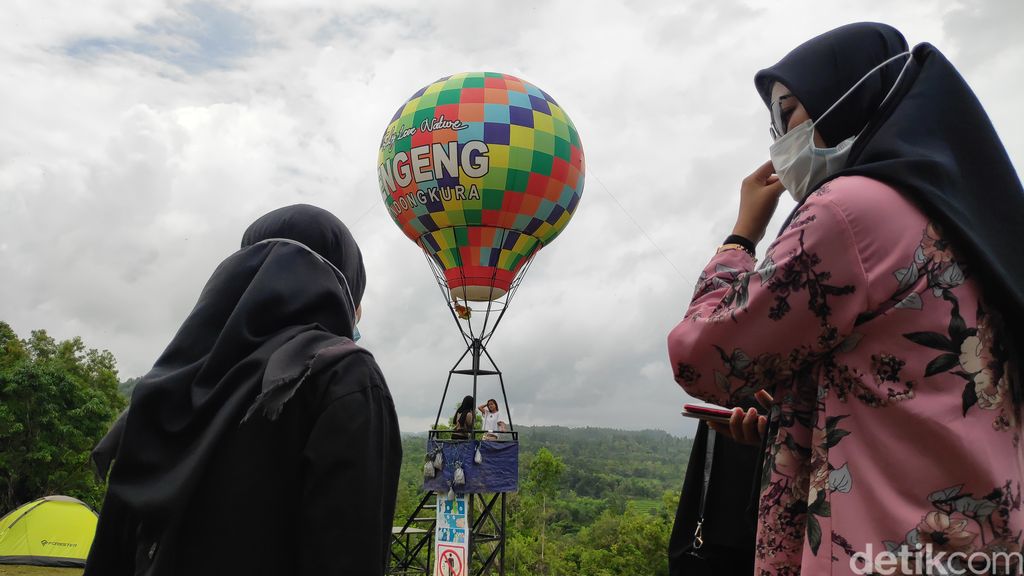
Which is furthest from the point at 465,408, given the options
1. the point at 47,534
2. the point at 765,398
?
the point at 765,398

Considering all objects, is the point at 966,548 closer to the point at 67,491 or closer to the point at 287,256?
the point at 287,256

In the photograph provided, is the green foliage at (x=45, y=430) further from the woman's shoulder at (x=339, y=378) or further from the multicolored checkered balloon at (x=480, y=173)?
the woman's shoulder at (x=339, y=378)

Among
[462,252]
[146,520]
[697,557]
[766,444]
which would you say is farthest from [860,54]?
[462,252]

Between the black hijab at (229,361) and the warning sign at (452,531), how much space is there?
40.0ft

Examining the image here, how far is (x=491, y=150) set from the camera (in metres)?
13.8

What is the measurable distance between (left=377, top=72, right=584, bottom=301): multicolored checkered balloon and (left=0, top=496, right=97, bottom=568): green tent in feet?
32.4

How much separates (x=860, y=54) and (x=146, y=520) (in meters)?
2.03

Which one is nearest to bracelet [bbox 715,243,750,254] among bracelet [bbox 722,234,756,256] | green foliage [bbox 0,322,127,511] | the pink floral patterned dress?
bracelet [bbox 722,234,756,256]

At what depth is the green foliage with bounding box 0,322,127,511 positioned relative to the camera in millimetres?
26766

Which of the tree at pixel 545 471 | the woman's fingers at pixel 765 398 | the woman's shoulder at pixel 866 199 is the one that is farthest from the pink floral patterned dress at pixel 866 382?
the tree at pixel 545 471

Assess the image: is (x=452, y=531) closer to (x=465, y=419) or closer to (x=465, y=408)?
(x=465, y=419)

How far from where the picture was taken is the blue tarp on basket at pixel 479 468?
543 inches

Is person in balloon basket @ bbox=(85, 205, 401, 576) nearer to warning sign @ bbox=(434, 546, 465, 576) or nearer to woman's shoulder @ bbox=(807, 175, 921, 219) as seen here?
woman's shoulder @ bbox=(807, 175, 921, 219)

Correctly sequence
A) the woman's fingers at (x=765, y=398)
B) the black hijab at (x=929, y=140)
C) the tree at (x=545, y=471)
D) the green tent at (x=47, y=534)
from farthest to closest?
1. the tree at (x=545, y=471)
2. the green tent at (x=47, y=534)
3. the woman's fingers at (x=765, y=398)
4. the black hijab at (x=929, y=140)
